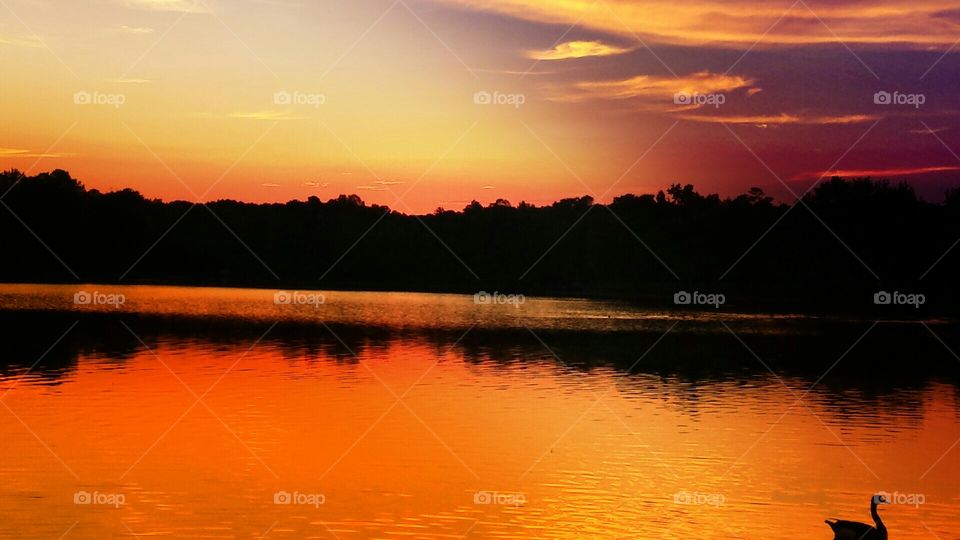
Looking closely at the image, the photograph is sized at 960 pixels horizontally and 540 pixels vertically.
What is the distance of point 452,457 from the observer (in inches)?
743

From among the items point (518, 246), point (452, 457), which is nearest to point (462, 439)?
point (452, 457)

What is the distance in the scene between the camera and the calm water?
48.8 feet

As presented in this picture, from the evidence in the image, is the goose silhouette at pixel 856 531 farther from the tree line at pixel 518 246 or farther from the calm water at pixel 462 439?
the tree line at pixel 518 246

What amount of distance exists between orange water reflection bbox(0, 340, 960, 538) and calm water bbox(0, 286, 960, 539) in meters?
0.06

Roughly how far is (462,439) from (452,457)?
5.56 ft

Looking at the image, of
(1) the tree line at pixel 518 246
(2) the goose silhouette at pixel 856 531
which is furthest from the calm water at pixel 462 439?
(1) the tree line at pixel 518 246

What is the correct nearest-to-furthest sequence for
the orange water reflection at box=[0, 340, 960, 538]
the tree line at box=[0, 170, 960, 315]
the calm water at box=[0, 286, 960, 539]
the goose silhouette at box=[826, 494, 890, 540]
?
the goose silhouette at box=[826, 494, 890, 540] < the orange water reflection at box=[0, 340, 960, 538] < the calm water at box=[0, 286, 960, 539] < the tree line at box=[0, 170, 960, 315]

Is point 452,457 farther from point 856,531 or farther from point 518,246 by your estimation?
point 518,246

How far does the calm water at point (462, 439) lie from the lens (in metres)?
14.9

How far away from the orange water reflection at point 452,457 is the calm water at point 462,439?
6 cm

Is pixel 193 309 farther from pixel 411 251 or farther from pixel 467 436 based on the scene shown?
pixel 411 251

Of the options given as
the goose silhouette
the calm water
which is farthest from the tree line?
the goose silhouette

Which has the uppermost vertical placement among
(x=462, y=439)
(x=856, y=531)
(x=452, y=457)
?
(x=462, y=439)

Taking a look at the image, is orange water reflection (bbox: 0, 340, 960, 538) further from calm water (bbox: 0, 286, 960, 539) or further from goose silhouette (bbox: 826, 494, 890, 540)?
goose silhouette (bbox: 826, 494, 890, 540)
